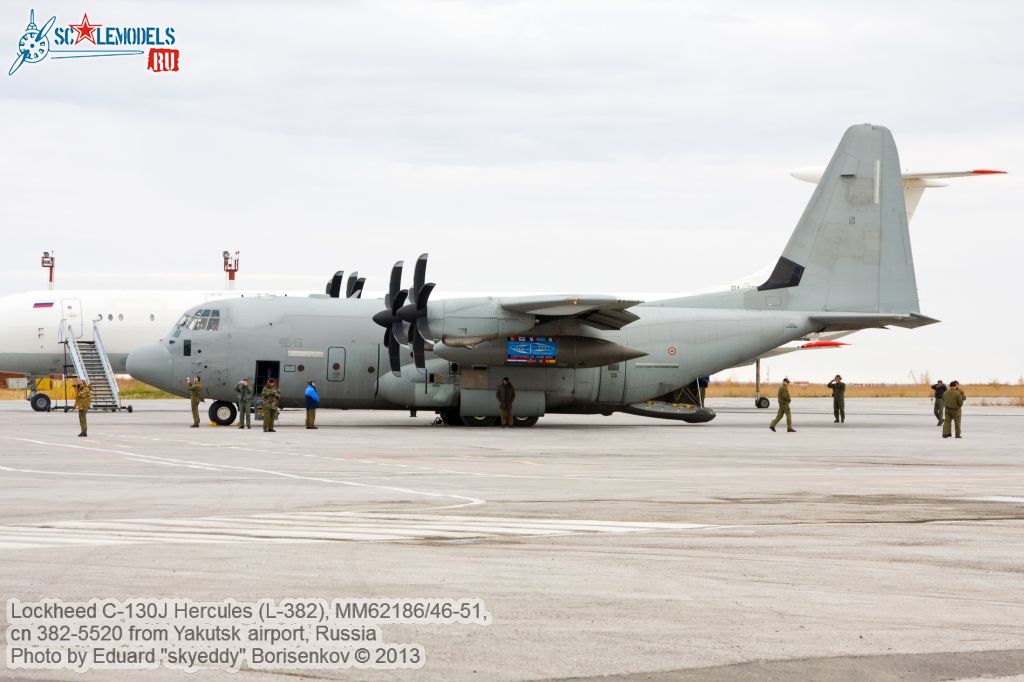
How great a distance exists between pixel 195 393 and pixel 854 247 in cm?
2157

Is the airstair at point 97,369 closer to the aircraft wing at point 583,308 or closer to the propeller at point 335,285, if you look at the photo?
the propeller at point 335,285

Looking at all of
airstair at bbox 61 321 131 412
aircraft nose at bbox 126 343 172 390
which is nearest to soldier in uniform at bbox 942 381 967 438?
aircraft nose at bbox 126 343 172 390

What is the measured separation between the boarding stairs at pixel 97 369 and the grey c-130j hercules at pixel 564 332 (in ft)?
28.8

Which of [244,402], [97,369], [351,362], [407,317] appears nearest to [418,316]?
[407,317]

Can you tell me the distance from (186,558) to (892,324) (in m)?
32.4

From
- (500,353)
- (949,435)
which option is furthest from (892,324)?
(500,353)

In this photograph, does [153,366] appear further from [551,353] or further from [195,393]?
[551,353]

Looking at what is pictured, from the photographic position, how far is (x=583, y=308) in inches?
1355

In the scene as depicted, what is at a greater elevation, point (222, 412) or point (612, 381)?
point (612, 381)

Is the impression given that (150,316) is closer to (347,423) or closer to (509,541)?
(347,423)

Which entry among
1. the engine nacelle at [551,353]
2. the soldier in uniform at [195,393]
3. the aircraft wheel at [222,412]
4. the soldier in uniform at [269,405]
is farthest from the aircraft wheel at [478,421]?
the soldier in uniform at [195,393]

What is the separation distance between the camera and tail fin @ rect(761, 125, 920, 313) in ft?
129

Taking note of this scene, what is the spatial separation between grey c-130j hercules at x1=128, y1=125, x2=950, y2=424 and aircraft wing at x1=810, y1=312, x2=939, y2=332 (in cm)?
5

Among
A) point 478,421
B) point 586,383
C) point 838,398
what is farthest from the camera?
point 838,398
